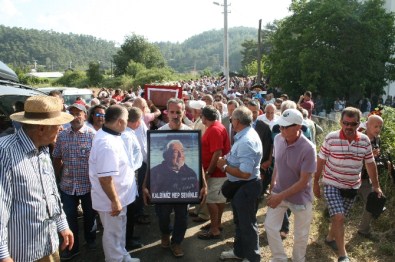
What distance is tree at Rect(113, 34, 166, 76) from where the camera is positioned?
5816 centimetres

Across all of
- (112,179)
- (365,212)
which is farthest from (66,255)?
(365,212)

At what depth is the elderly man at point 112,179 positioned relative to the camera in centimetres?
380

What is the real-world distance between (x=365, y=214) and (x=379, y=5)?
64.1 feet

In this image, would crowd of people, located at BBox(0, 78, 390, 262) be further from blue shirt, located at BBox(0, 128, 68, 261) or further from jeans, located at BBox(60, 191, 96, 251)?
blue shirt, located at BBox(0, 128, 68, 261)

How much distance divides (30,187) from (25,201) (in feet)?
0.33

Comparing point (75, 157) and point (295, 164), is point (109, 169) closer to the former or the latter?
point (75, 157)

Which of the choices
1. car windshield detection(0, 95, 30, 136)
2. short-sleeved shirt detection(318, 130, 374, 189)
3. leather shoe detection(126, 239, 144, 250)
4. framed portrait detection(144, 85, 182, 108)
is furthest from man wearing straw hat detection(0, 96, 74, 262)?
framed portrait detection(144, 85, 182, 108)

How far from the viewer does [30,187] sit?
2.62 metres

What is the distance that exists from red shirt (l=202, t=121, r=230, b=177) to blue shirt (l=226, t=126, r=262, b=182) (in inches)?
27.0

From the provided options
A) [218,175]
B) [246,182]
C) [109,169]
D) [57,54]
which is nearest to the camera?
[109,169]

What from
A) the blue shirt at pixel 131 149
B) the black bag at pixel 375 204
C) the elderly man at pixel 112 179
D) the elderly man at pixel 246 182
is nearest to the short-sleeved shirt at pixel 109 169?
the elderly man at pixel 112 179

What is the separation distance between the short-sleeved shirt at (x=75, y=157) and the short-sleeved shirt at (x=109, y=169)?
536mm

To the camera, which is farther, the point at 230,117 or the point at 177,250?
the point at 230,117

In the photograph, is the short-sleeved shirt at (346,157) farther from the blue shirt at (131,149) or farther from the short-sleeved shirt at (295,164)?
the blue shirt at (131,149)
